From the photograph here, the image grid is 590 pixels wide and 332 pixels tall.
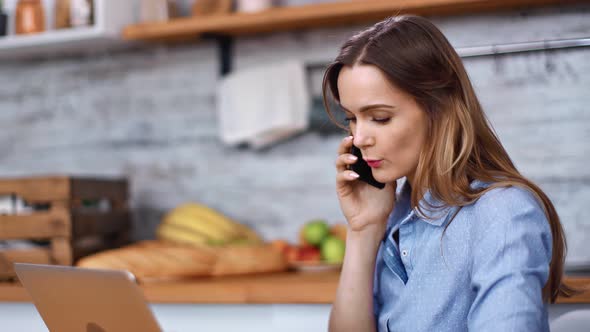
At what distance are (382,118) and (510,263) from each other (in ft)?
1.07

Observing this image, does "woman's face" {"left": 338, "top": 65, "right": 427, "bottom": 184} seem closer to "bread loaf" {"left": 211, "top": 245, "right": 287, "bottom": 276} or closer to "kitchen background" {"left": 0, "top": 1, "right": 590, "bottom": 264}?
"bread loaf" {"left": 211, "top": 245, "right": 287, "bottom": 276}

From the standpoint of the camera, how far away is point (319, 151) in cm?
240

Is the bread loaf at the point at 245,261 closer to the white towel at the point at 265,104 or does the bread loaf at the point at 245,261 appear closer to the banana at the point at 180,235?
the banana at the point at 180,235

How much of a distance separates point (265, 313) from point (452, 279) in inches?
30.4

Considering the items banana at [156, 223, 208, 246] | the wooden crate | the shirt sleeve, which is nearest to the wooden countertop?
the wooden crate

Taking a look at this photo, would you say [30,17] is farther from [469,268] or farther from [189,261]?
[469,268]

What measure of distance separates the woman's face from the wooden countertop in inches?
25.2

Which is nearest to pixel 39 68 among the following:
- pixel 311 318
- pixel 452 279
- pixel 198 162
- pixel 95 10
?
pixel 95 10

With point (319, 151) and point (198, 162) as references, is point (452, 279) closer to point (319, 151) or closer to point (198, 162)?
point (319, 151)

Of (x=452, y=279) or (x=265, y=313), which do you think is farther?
(x=265, y=313)

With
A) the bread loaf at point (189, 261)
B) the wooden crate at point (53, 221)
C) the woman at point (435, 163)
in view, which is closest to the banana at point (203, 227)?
the bread loaf at point (189, 261)

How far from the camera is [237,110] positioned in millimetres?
2359

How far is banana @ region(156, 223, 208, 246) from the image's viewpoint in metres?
2.25

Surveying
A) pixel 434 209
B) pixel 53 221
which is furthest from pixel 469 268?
pixel 53 221
